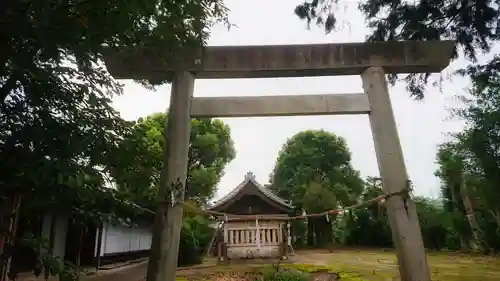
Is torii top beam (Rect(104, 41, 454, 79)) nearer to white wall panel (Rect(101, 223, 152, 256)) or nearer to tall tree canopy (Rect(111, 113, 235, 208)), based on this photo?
tall tree canopy (Rect(111, 113, 235, 208))

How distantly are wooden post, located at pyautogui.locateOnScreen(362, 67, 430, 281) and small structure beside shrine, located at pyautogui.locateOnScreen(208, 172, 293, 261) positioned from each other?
305 inches

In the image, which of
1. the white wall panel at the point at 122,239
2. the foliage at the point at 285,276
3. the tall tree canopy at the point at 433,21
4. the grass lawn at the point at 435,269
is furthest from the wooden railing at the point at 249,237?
the tall tree canopy at the point at 433,21

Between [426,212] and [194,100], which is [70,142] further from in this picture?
[426,212]

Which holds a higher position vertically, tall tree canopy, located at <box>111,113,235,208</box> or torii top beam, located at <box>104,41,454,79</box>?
tall tree canopy, located at <box>111,113,235,208</box>

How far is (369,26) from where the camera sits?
6.18 metres

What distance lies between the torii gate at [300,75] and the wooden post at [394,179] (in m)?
0.01

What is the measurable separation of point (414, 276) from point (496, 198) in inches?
593

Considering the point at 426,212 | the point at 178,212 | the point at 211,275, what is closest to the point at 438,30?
the point at 178,212

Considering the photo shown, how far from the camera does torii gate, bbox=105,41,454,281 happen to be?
4.19 meters

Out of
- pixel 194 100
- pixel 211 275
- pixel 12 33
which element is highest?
pixel 194 100

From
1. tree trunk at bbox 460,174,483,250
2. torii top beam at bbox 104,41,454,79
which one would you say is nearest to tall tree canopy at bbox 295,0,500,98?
torii top beam at bbox 104,41,454,79

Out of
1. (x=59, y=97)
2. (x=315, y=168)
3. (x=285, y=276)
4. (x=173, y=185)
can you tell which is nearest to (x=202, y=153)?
(x=315, y=168)

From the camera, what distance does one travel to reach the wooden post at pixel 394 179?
3.84 m

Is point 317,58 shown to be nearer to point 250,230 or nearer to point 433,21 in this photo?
point 433,21
